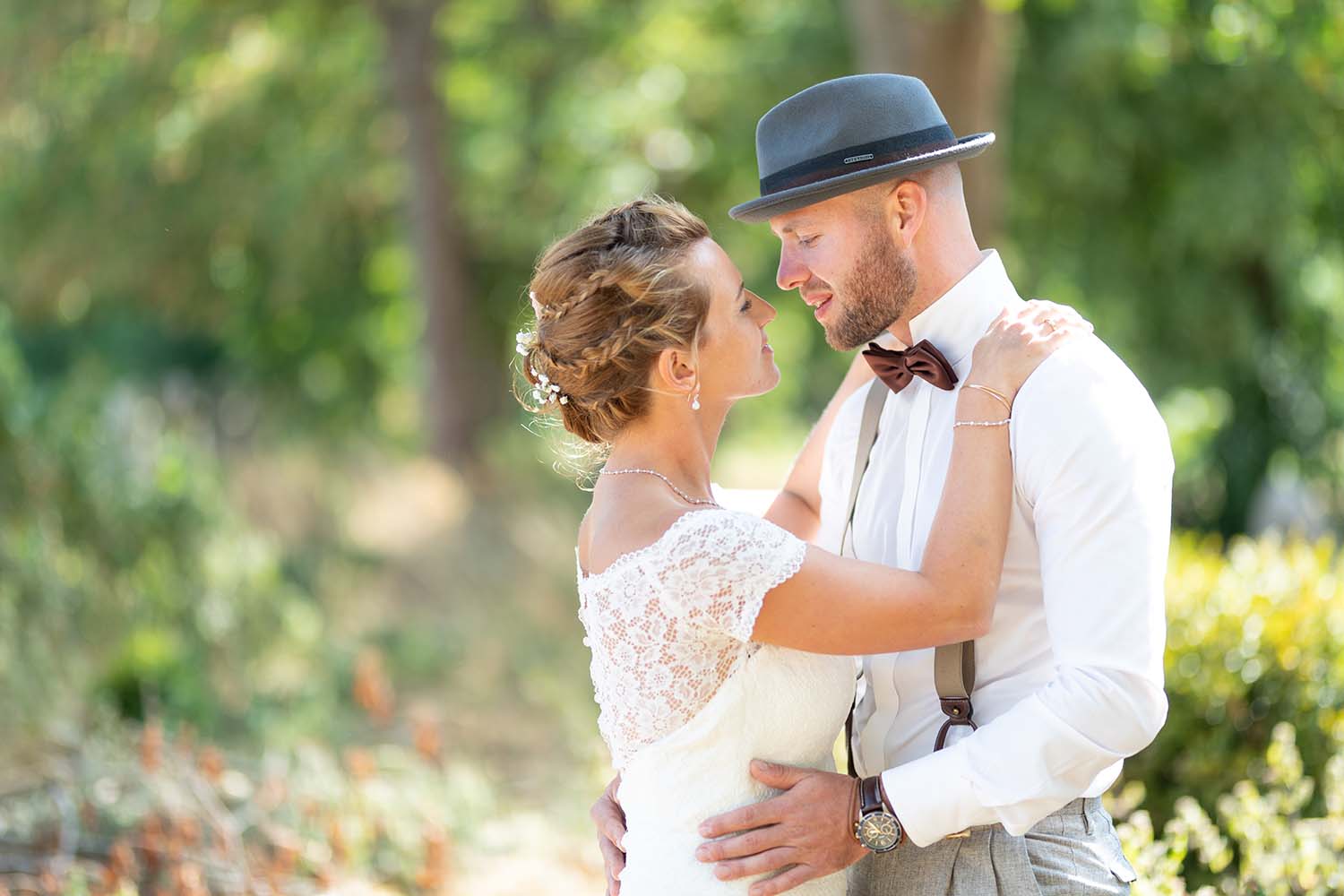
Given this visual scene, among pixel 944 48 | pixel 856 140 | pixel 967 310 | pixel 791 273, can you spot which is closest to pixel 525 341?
pixel 791 273

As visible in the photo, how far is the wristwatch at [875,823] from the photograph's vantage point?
2508 mm

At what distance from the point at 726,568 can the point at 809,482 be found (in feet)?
3.00

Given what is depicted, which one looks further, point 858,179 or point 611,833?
point 611,833

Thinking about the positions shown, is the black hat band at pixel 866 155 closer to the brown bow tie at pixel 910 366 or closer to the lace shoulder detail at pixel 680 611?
the brown bow tie at pixel 910 366

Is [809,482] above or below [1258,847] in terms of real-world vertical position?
above

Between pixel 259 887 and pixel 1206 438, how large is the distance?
38.2 ft

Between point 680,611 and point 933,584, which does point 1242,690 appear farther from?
point 680,611

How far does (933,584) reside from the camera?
8.11 ft

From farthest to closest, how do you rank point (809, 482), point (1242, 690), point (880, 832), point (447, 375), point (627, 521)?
point (447, 375) → point (1242, 690) → point (809, 482) → point (627, 521) → point (880, 832)

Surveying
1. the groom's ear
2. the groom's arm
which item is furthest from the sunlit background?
the groom's ear

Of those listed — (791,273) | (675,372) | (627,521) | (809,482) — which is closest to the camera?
(627,521)

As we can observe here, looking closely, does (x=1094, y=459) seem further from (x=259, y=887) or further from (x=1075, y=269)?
(x=1075, y=269)

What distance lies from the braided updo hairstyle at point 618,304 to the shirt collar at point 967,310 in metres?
0.48

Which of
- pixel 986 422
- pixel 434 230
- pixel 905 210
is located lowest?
pixel 986 422
